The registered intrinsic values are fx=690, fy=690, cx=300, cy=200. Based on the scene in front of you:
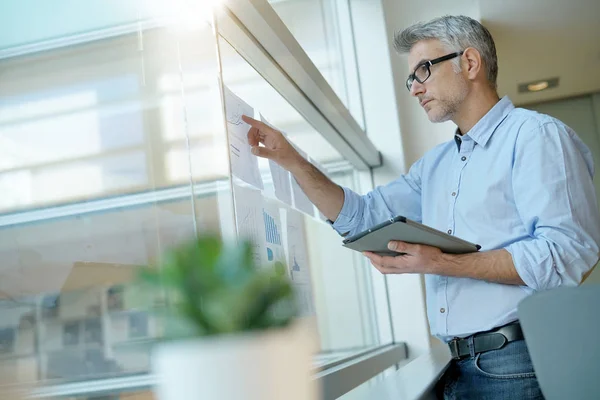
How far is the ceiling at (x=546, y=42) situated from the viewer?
3922mm

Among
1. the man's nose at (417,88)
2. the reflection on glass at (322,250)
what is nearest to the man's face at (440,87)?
the man's nose at (417,88)

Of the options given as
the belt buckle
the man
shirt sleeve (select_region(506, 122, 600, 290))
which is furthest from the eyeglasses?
the belt buckle

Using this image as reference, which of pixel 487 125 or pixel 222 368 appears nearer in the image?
pixel 222 368

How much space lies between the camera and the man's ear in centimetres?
210

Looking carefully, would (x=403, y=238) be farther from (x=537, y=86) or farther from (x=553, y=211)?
(x=537, y=86)

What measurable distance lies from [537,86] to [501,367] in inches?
166

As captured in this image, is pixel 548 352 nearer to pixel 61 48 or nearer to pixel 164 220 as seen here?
pixel 164 220

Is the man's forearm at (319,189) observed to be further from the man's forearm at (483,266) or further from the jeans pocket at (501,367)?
the jeans pocket at (501,367)

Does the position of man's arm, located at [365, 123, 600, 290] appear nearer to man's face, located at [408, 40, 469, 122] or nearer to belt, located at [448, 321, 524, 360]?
belt, located at [448, 321, 524, 360]

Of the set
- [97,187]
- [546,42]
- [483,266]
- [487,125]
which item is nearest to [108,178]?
[97,187]

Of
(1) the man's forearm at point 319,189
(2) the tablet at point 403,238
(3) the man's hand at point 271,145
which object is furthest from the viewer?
(1) the man's forearm at point 319,189

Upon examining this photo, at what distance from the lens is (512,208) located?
1.86m

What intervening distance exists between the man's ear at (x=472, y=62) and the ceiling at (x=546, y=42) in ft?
5.99

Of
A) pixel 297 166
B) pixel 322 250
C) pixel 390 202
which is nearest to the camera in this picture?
pixel 297 166
